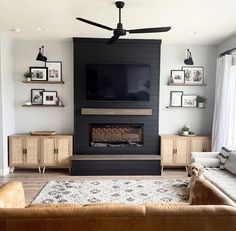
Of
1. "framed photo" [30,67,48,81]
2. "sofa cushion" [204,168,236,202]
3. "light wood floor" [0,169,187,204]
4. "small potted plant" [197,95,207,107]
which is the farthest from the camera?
"small potted plant" [197,95,207,107]

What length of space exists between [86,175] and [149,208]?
3.40 metres

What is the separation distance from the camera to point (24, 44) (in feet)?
17.5

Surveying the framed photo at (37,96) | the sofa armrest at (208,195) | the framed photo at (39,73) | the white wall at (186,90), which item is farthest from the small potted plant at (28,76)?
the sofa armrest at (208,195)

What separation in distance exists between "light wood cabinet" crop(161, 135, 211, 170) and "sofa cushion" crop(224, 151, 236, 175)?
1.31m

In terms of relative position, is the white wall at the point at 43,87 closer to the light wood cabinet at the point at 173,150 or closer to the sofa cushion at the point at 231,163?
the light wood cabinet at the point at 173,150

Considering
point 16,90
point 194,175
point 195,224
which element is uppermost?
point 16,90

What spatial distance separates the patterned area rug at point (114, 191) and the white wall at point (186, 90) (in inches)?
57.3

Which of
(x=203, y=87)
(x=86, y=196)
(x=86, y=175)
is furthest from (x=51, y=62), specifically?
(x=203, y=87)

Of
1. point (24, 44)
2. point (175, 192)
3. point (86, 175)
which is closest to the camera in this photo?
point (175, 192)

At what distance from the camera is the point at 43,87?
5.46m

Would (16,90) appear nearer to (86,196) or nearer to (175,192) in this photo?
(86,196)

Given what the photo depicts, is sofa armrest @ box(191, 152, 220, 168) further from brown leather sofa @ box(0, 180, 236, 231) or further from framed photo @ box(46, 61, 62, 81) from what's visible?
framed photo @ box(46, 61, 62, 81)

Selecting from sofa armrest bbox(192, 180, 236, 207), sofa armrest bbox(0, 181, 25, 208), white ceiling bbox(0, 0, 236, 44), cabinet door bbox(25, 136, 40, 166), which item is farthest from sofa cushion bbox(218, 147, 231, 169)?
cabinet door bbox(25, 136, 40, 166)

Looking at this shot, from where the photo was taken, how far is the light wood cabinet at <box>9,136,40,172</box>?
508cm
